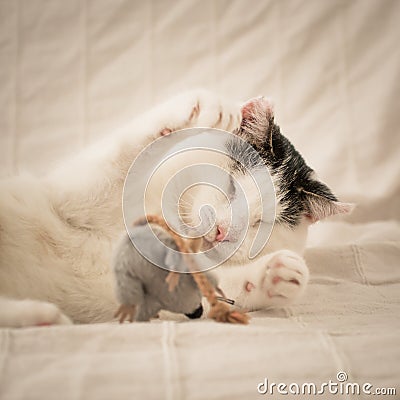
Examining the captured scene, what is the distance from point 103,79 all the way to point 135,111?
0.10 metres

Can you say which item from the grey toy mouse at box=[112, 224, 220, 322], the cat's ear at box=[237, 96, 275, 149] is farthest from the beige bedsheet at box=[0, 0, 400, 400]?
the grey toy mouse at box=[112, 224, 220, 322]

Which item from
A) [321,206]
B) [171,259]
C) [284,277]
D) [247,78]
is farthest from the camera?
[247,78]

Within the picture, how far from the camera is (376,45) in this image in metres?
1.33

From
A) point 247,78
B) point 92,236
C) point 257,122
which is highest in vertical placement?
point 247,78

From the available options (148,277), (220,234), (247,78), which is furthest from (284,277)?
(247,78)

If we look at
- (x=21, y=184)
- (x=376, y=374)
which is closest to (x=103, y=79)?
(x=21, y=184)

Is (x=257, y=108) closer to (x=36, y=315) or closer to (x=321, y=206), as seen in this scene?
(x=321, y=206)

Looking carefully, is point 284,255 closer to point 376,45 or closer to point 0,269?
point 0,269

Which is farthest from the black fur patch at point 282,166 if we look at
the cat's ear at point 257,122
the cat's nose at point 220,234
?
the cat's nose at point 220,234

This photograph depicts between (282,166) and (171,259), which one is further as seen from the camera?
(282,166)

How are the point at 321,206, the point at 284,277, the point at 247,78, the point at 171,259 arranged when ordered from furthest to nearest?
the point at 247,78 < the point at 321,206 < the point at 284,277 < the point at 171,259

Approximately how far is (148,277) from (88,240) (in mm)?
221

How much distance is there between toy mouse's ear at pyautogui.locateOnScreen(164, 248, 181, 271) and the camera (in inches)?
23.7

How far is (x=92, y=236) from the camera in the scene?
0.81 meters
